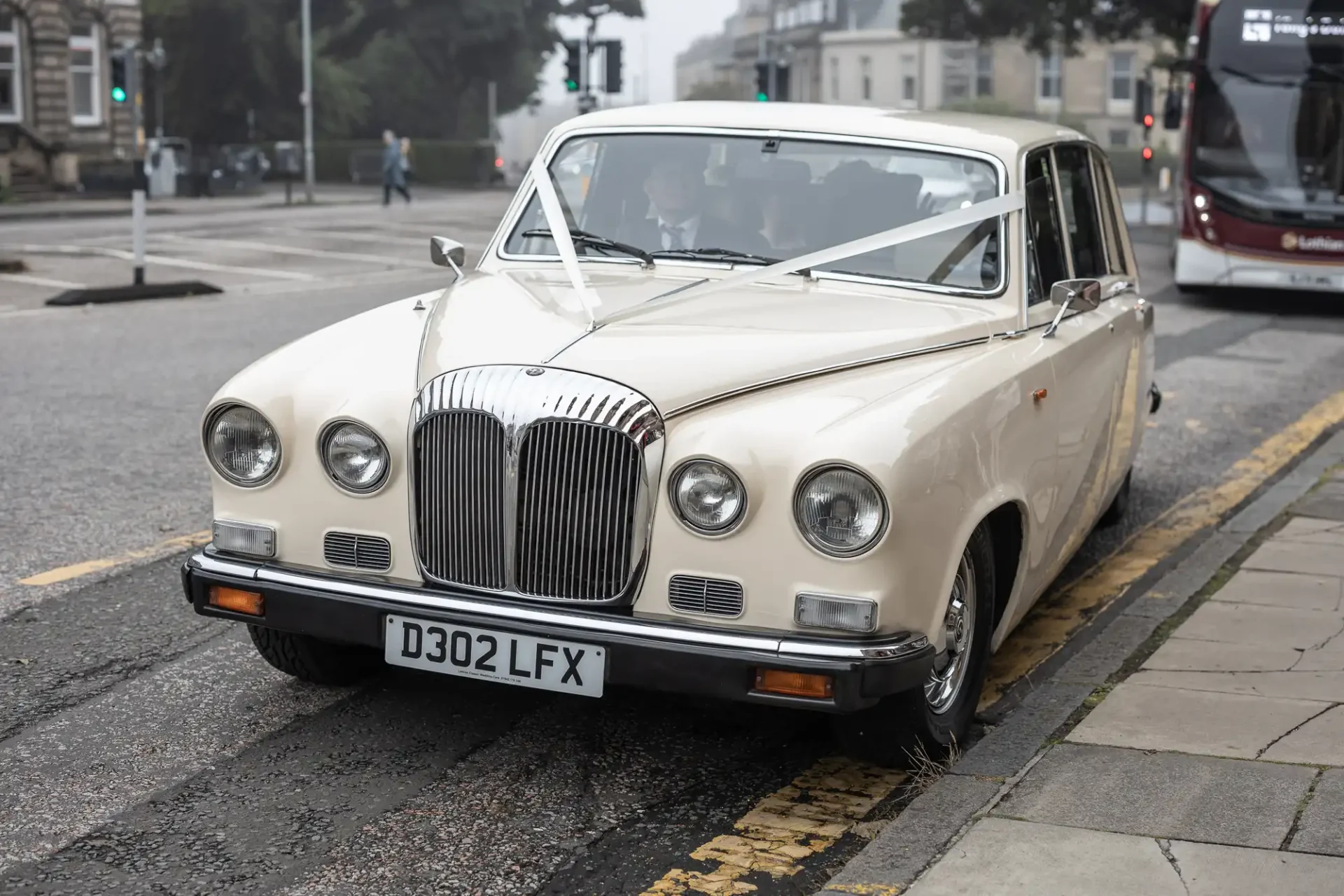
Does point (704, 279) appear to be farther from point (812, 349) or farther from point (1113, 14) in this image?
point (1113, 14)

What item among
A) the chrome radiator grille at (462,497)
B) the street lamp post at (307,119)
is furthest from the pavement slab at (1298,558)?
the street lamp post at (307,119)

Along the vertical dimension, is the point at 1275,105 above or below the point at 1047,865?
above

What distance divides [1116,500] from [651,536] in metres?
3.92

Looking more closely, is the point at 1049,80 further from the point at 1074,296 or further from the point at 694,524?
the point at 694,524

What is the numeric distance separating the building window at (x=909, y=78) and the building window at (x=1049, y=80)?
9973mm

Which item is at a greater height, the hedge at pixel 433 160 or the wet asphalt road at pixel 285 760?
the hedge at pixel 433 160

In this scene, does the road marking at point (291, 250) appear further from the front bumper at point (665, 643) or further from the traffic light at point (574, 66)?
the front bumper at point (665, 643)

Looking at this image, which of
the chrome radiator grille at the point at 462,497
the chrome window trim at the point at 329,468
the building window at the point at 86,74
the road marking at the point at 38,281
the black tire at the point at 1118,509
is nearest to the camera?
the chrome radiator grille at the point at 462,497

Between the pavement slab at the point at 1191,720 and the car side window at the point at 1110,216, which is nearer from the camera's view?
the pavement slab at the point at 1191,720

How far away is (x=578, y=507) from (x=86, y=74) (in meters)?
44.5

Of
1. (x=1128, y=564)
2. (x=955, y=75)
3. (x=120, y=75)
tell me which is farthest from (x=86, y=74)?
(x=955, y=75)

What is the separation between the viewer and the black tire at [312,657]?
504cm

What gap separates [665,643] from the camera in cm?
406

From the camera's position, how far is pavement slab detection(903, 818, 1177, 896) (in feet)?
11.8
